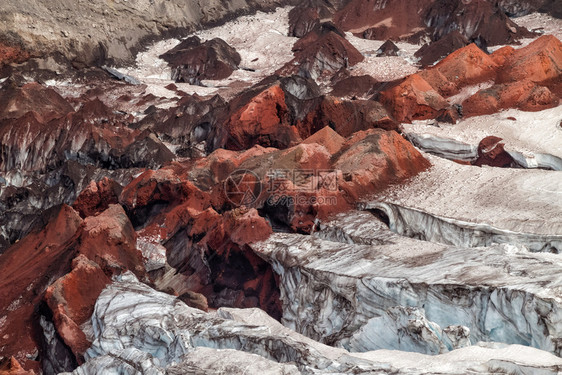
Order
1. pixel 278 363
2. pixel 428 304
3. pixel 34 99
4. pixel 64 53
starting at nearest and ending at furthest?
pixel 278 363 < pixel 428 304 < pixel 34 99 < pixel 64 53

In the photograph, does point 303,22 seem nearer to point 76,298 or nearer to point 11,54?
point 11,54

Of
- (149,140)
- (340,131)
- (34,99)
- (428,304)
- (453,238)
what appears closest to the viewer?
(428,304)

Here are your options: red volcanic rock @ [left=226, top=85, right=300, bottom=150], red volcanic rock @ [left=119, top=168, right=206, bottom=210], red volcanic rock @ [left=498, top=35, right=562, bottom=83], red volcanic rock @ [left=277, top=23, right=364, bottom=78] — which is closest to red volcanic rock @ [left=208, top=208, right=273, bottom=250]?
red volcanic rock @ [left=119, top=168, right=206, bottom=210]

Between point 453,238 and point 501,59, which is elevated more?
point 501,59

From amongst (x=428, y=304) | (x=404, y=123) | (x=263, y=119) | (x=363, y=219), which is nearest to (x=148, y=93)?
(x=263, y=119)

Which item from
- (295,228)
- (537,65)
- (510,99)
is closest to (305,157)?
(295,228)

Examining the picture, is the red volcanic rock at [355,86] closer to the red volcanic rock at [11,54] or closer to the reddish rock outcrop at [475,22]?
the reddish rock outcrop at [475,22]

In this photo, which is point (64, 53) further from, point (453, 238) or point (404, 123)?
point (453, 238)

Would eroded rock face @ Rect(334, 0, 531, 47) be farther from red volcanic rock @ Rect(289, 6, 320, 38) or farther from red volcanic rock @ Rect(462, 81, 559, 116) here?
red volcanic rock @ Rect(462, 81, 559, 116)
